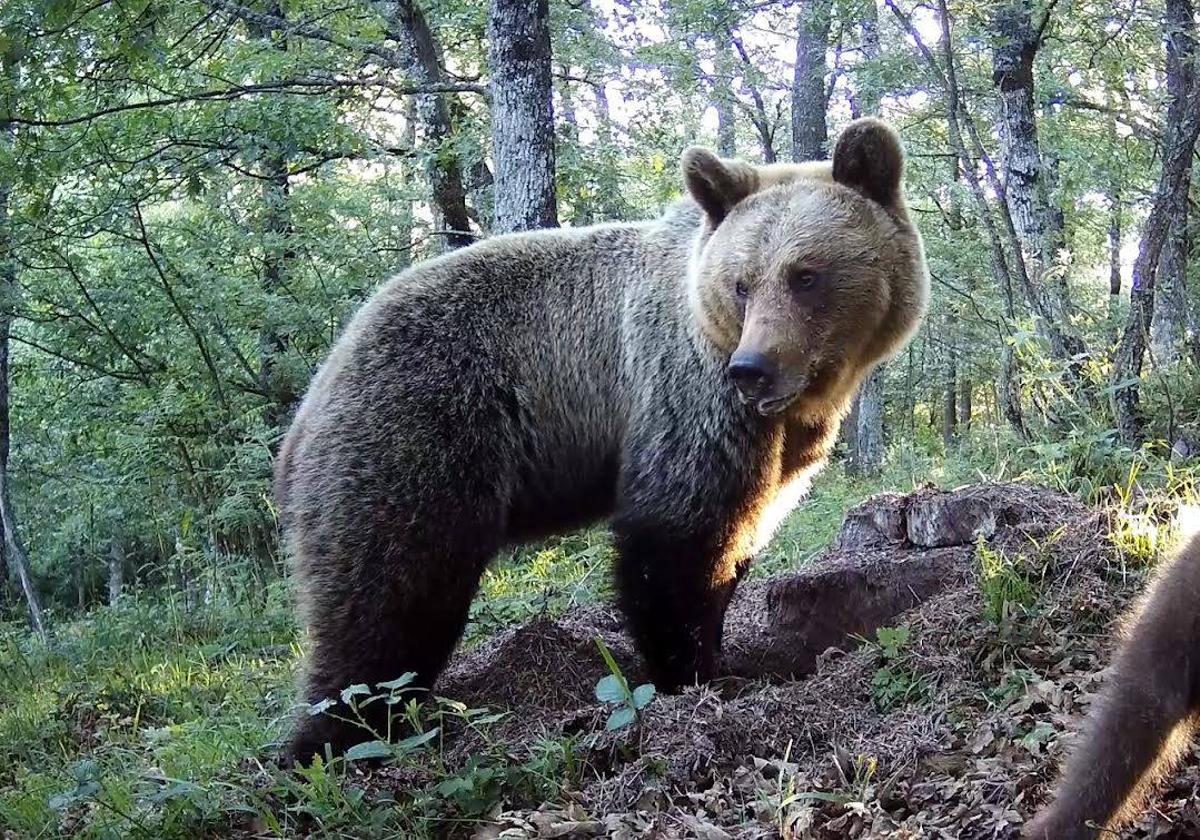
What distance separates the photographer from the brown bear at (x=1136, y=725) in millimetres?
2725

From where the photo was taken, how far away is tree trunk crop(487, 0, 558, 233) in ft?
29.1

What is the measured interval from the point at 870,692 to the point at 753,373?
1356 millimetres

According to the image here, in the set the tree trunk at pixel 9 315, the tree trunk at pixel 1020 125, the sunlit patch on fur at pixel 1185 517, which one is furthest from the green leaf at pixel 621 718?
the tree trunk at pixel 9 315

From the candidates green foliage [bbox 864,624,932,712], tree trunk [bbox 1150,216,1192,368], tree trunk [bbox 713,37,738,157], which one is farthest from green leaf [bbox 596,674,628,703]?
tree trunk [bbox 713,37,738,157]

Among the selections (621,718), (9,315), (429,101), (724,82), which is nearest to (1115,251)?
(724,82)

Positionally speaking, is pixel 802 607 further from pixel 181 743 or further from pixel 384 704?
pixel 181 743

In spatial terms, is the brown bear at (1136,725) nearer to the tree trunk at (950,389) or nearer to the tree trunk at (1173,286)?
the tree trunk at (1173,286)

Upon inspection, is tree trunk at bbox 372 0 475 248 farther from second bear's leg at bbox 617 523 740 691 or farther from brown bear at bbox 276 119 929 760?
second bear's leg at bbox 617 523 740 691

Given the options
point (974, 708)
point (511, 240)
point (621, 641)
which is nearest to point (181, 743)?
point (621, 641)

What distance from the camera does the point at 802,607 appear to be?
5.67m

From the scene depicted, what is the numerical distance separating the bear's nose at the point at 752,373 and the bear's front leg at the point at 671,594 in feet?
2.75

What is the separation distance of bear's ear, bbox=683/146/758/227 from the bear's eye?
0.60 m

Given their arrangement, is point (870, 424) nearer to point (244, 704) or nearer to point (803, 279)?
point (244, 704)

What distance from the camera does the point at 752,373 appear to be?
170 inches
